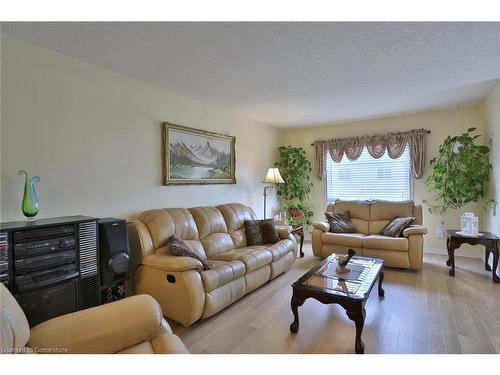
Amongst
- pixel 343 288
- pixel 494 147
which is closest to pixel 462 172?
pixel 494 147

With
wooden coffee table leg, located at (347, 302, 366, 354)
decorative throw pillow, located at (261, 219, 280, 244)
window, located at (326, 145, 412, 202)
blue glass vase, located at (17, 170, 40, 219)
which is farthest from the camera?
window, located at (326, 145, 412, 202)

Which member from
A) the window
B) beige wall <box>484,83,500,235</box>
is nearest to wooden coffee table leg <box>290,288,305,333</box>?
beige wall <box>484,83,500,235</box>

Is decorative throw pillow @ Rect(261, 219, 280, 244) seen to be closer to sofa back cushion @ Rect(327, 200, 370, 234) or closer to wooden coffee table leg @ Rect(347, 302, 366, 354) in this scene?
sofa back cushion @ Rect(327, 200, 370, 234)

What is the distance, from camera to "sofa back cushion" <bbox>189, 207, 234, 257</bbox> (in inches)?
126

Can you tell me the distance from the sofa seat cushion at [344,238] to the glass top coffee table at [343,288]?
115cm

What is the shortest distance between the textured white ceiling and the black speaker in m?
1.51

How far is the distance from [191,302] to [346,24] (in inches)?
96.8

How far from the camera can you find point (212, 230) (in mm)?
3410

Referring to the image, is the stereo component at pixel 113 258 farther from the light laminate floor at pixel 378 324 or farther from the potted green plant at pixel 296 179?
the potted green plant at pixel 296 179

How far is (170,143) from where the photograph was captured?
3.36 metres

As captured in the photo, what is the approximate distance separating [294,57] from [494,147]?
3057 millimetres

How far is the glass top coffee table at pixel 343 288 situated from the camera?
76.7 inches

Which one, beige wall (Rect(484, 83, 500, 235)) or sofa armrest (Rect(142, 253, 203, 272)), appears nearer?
sofa armrest (Rect(142, 253, 203, 272))
